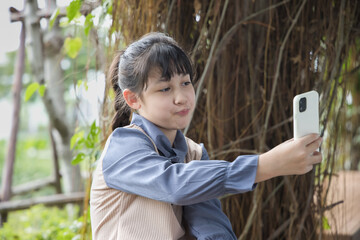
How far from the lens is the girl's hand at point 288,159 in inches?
43.3

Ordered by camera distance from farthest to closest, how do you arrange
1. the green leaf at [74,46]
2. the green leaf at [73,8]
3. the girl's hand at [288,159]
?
1. the green leaf at [74,46]
2. the green leaf at [73,8]
3. the girl's hand at [288,159]

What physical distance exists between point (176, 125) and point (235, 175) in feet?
0.93

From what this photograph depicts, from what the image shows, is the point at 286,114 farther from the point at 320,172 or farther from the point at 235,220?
the point at 235,220

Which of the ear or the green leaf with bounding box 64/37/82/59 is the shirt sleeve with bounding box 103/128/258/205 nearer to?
the ear

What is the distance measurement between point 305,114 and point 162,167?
351 mm

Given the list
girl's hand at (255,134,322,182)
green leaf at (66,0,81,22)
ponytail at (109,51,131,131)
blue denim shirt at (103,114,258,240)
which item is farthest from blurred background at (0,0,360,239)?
girl's hand at (255,134,322,182)

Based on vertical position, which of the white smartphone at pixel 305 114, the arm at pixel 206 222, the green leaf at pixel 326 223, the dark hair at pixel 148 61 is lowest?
the green leaf at pixel 326 223

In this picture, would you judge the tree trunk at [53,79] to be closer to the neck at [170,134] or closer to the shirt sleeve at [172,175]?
the neck at [170,134]

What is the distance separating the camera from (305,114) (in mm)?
1184

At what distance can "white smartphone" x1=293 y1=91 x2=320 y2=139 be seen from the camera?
3.80 feet

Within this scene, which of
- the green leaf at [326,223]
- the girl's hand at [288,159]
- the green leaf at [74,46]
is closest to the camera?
the girl's hand at [288,159]

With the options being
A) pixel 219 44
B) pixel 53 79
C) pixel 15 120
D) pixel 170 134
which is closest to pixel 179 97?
pixel 170 134

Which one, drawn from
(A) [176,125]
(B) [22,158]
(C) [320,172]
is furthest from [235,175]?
(B) [22,158]

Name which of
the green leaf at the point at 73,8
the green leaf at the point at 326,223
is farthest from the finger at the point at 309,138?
the green leaf at the point at 73,8
